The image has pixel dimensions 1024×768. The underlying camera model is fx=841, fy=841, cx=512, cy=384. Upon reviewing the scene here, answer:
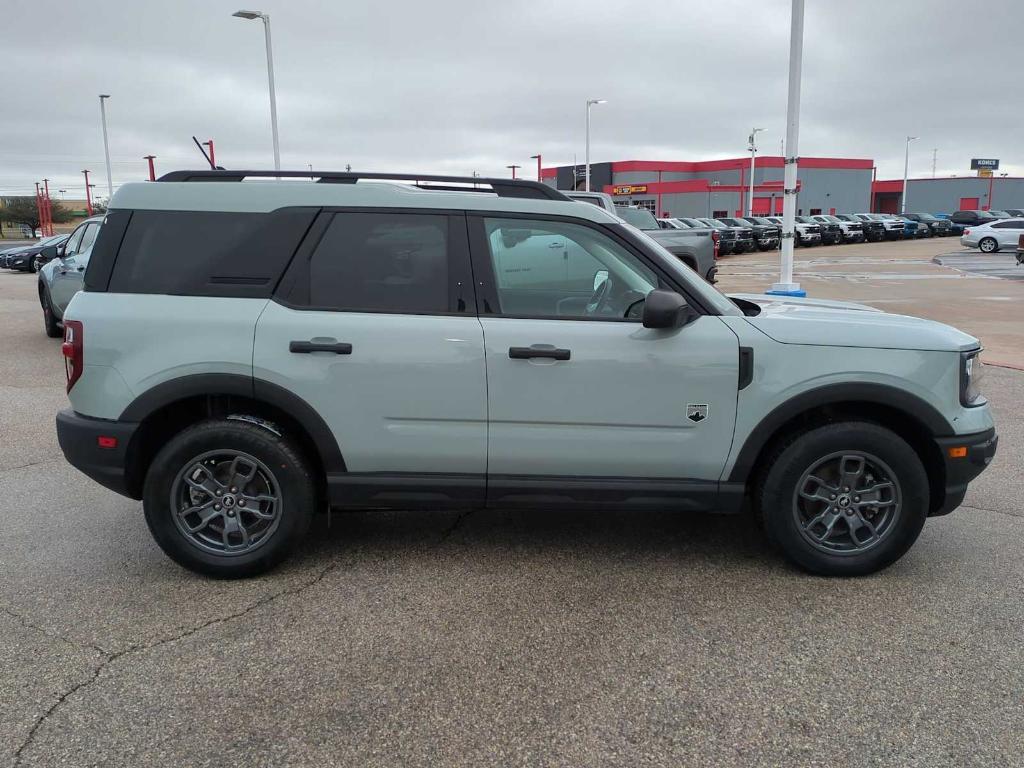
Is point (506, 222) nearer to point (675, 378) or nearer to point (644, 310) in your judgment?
point (644, 310)

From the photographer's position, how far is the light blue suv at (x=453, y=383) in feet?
12.6

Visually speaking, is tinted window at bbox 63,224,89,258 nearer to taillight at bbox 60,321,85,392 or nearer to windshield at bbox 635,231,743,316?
taillight at bbox 60,321,85,392

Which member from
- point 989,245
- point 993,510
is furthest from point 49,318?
point 989,245

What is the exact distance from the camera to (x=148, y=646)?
3.40 metres

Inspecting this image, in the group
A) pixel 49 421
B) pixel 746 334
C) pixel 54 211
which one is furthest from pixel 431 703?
pixel 54 211

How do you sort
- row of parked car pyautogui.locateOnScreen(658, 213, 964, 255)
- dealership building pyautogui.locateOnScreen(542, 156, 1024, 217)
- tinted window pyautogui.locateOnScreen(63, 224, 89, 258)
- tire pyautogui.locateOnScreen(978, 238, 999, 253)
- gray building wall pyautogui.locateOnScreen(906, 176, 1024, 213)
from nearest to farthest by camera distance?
tinted window pyautogui.locateOnScreen(63, 224, 89, 258), row of parked car pyautogui.locateOnScreen(658, 213, 964, 255), tire pyautogui.locateOnScreen(978, 238, 999, 253), dealership building pyautogui.locateOnScreen(542, 156, 1024, 217), gray building wall pyautogui.locateOnScreen(906, 176, 1024, 213)

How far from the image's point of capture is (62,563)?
4238mm

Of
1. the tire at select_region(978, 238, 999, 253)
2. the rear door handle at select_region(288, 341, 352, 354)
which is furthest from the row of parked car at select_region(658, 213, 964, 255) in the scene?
the rear door handle at select_region(288, 341, 352, 354)

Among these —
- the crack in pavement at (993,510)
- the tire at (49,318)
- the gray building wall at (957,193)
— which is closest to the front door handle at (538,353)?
the crack in pavement at (993,510)

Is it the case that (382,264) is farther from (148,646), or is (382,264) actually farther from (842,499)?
(842,499)

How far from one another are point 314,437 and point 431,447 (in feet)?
1.80

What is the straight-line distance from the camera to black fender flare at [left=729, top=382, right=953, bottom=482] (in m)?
3.83

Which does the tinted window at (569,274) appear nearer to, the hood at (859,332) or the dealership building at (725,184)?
the hood at (859,332)

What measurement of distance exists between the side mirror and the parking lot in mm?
1251
